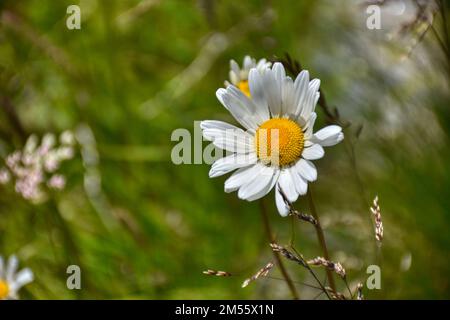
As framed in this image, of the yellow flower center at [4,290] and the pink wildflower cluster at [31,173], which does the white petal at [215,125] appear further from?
the yellow flower center at [4,290]

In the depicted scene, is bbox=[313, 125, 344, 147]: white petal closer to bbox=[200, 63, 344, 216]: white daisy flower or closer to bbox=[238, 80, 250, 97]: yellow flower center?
bbox=[200, 63, 344, 216]: white daisy flower

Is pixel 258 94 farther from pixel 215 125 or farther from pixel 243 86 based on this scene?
pixel 243 86

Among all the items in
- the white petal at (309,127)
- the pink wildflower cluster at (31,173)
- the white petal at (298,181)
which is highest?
the pink wildflower cluster at (31,173)

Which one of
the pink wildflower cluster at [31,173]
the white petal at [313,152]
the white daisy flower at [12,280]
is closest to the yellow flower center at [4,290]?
the white daisy flower at [12,280]

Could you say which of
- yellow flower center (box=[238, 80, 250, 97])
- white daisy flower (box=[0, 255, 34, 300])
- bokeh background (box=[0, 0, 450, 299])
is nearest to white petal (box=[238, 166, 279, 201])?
yellow flower center (box=[238, 80, 250, 97])

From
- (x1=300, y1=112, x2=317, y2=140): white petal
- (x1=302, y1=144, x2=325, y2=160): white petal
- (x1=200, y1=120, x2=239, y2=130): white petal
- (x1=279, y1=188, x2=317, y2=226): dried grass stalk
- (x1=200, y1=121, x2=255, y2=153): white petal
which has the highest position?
(x1=200, y1=120, x2=239, y2=130): white petal

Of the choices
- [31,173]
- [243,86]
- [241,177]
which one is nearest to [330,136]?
[241,177]

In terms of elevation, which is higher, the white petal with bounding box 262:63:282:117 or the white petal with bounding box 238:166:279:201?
the white petal with bounding box 262:63:282:117
